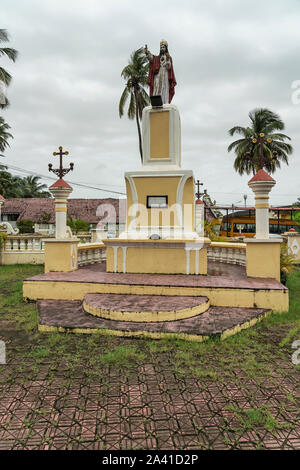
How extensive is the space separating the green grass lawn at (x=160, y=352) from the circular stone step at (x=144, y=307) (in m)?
0.60

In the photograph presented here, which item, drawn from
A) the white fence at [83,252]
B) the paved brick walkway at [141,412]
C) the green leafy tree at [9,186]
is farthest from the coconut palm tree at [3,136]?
the paved brick walkway at [141,412]

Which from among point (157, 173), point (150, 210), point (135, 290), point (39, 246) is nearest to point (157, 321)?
point (135, 290)

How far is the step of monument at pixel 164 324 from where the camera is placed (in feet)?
16.2

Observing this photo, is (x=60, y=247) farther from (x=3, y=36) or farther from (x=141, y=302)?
(x=3, y=36)

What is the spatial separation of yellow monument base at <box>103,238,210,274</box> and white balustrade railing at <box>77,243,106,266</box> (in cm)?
182

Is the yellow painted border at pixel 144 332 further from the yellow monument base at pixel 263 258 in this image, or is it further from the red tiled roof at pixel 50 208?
the red tiled roof at pixel 50 208

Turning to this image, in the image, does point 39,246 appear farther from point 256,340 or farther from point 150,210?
point 256,340

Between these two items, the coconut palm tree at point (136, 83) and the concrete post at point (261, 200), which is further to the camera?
the coconut palm tree at point (136, 83)

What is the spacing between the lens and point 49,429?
9.14 ft

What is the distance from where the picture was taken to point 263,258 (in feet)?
24.6

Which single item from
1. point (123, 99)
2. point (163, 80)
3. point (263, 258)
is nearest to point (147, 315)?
point (263, 258)

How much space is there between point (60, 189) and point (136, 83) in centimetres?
1770
